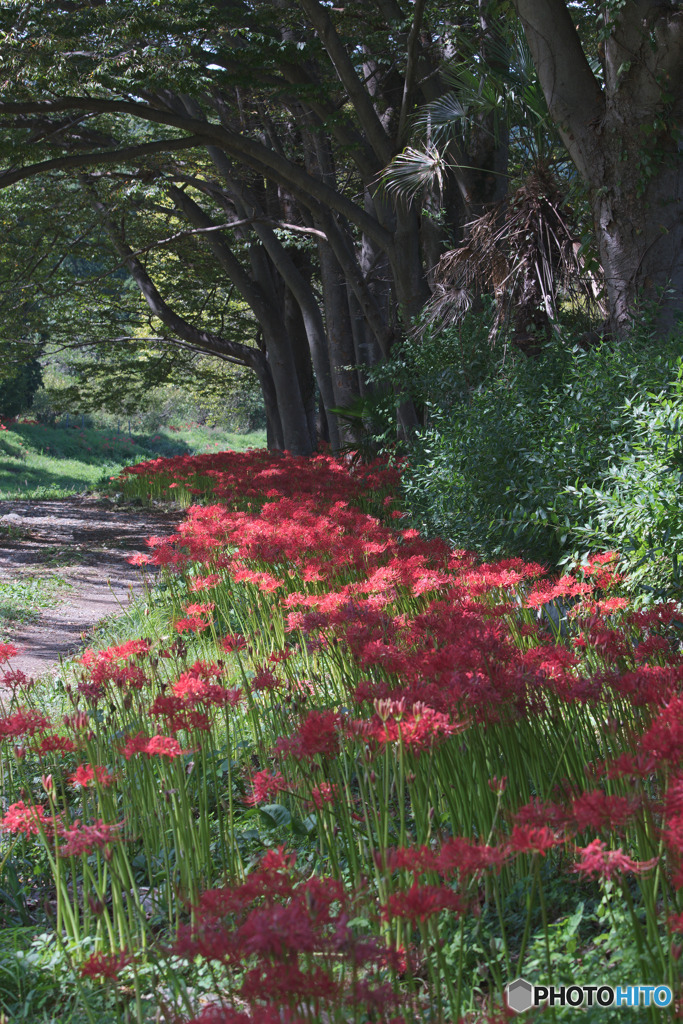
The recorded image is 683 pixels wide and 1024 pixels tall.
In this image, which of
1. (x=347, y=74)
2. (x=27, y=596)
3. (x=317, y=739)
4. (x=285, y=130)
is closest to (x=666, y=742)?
(x=317, y=739)

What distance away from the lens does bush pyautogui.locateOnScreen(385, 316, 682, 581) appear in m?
5.04

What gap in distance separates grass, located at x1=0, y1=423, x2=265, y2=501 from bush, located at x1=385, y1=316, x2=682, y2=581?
14.3 m

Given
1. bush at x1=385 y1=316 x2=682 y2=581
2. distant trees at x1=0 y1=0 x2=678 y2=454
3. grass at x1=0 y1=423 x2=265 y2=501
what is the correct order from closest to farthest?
bush at x1=385 y1=316 x2=682 y2=581, distant trees at x1=0 y1=0 x2=678 y2=454, grass at x1=0 y1=423 x2=265 y2=501

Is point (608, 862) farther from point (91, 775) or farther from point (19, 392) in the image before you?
point (19, 392)

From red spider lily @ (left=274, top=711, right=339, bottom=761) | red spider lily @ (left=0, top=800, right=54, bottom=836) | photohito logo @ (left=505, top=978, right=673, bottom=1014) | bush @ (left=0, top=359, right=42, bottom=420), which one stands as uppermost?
bush @ (left=0, top=359, right=42, bottom=420)

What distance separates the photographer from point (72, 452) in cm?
3134

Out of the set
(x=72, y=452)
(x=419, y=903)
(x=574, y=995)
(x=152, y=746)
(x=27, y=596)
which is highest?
(x=72, y=452)

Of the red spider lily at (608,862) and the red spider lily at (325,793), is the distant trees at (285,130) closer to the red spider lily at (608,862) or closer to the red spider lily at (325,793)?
the red spider lily at (325,793)

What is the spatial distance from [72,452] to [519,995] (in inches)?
1241

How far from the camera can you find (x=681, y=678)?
2201 millimetres

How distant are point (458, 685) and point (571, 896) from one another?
2.42ft

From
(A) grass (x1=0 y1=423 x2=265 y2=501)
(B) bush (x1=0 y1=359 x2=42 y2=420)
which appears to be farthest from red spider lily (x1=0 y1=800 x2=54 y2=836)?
(B) bush (x1=0 y1=359 x2=42 y2=420)

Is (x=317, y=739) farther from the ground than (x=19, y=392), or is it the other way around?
(x=19, y=392)

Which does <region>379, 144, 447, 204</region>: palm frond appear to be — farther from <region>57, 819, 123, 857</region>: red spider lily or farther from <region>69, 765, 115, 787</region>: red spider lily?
<region>57, 819, 123, 857</region>: red spider lily
